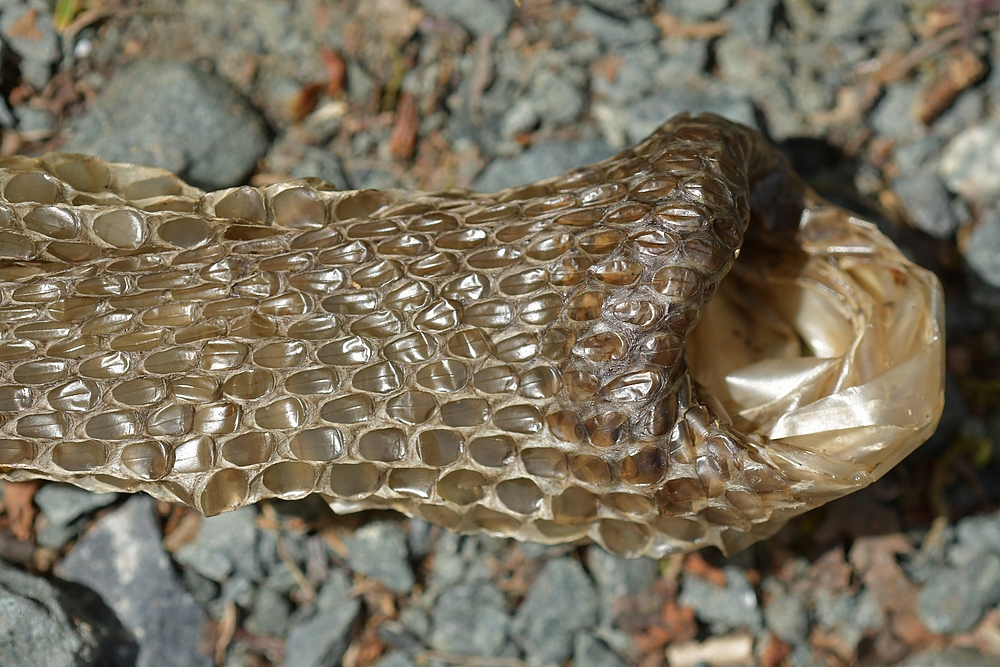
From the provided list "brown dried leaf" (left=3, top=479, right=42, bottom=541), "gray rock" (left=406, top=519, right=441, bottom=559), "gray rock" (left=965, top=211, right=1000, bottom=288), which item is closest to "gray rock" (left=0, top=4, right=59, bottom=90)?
"brown dried leaf" (left=3, top=479, right=42, bottom=541)

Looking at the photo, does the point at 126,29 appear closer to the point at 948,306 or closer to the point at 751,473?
the point at 751,473

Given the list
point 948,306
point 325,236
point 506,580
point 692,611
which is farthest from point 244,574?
point 948,306

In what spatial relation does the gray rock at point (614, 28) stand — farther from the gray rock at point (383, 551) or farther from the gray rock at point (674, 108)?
the gray rock at point (383, 551)

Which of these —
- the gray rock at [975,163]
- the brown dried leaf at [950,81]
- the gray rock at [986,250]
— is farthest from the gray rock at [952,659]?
the brown dried leaf at [950,81]

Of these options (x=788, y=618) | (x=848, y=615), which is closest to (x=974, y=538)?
(x=848, y=615)

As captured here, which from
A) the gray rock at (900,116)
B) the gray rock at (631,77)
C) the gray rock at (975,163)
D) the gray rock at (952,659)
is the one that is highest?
the gray rock at (631,77)

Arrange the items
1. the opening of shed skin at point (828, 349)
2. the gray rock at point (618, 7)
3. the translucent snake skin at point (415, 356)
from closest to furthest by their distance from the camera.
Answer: the translucent snake skin at point (415, 356)
the opening of shed skin at point (828, 349)
the gray rock at point (618, 7)
